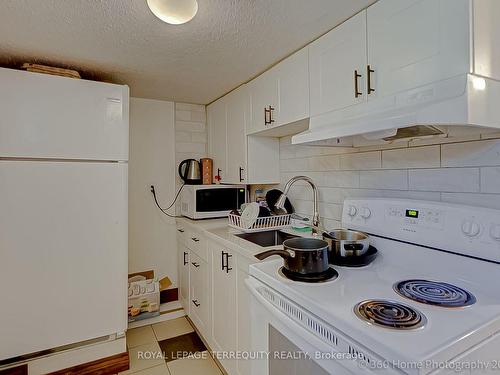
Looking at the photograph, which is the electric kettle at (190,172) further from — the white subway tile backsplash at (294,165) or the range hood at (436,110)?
the range hood at (436,110)

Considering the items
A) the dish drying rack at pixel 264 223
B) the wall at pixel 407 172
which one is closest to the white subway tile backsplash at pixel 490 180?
the wall at pixel 407 172

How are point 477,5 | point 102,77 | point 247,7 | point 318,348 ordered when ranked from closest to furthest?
point 318,348 → point 477,5 → point 247,7 → point 102,77

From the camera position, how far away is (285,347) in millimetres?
891

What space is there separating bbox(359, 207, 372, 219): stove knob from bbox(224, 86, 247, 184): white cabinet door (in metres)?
1.03

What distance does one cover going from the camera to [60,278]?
5.59 feet

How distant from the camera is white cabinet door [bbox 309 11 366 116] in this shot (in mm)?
1244

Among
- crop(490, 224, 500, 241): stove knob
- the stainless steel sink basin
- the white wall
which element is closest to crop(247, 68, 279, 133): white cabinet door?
the stainless steel sink basin

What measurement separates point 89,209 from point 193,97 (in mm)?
1374

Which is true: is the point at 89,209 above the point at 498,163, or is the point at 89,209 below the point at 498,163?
below

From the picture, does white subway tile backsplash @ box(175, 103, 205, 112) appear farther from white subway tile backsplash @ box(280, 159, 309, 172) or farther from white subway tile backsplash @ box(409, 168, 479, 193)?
white subway tile backsplash @ box(409, 168, 479, 193)

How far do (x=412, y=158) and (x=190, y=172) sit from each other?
1.91m

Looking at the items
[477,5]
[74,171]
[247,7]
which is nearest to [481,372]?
[477,5]

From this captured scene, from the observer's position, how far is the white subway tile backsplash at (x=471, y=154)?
41.2 inches

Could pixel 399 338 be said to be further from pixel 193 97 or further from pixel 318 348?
pixel 193 97
